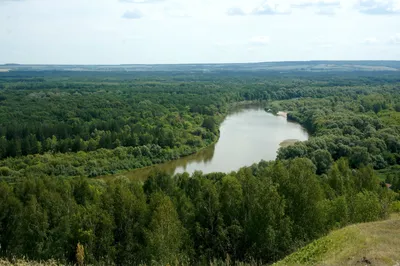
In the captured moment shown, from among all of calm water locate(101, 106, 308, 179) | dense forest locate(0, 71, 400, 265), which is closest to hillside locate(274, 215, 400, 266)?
dense forest locate(0, 71, 400, 265)

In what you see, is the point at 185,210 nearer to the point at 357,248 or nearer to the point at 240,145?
the point at 357,248

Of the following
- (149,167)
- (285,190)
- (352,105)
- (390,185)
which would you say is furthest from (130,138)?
(352,105)

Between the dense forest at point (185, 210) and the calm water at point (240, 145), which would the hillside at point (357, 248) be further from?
the calm water at point (240, 145)

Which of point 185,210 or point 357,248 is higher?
point 357,248

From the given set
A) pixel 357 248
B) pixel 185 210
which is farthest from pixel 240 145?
pixel 357 248

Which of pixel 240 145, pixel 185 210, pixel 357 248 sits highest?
pixel 357 248

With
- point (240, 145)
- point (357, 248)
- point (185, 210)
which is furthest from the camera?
point (240, 145)

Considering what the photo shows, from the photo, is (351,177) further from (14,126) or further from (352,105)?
(352,105)

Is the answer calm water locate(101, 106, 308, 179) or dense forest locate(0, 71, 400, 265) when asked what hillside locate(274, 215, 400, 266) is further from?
calm water locate(101, 106, 308, 179)

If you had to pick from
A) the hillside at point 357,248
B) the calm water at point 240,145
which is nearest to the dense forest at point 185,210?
the hillside at point 357,248
